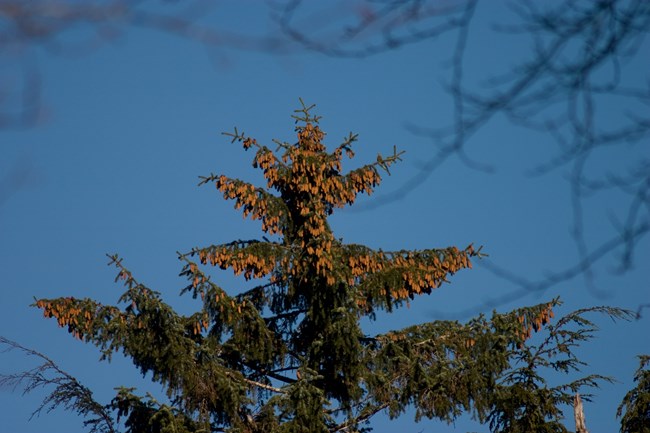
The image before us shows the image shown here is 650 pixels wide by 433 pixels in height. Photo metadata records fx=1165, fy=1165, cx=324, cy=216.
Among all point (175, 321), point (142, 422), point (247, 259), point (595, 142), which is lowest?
point (595, 142)

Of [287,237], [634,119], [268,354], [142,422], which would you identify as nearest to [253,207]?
[287,237]

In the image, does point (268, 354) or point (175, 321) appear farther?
point (268, 354)

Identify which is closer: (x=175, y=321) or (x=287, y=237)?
(x=175, y=321)

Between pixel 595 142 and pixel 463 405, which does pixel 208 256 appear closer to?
pixel 463 405

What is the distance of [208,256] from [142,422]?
2.40m

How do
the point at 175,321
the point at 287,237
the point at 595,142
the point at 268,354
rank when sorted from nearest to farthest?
the point at 595,142, the point at 175,321, the point at 268,354, the point at 287,237

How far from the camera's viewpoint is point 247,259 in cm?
1508

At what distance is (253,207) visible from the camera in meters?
15.8

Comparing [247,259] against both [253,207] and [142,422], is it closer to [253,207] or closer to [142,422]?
[253,207]

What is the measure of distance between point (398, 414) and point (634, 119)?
31.9 ft

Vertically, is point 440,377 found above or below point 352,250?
below

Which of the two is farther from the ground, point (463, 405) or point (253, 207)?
point (253, 207)

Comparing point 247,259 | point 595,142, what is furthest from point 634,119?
point 247,259

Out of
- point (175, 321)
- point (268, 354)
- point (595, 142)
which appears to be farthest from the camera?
point (268, 354)
